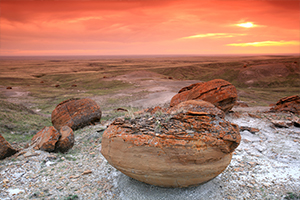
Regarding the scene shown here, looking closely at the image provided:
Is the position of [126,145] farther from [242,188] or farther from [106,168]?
[242,188]

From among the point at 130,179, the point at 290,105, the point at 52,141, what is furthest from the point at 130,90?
the point at 130,179

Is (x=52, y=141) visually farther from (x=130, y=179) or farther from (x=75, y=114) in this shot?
(x=130, y=179)

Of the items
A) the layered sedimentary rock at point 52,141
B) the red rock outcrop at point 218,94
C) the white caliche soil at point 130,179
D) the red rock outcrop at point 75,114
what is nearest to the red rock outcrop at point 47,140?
the layered sedimentary rock at point 52,141

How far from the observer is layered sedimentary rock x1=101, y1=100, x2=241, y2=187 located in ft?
18.1

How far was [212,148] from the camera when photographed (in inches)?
221

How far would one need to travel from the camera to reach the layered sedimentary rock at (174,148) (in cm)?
551

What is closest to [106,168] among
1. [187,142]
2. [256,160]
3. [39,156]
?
[39,156]

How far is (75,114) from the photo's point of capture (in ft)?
45.0

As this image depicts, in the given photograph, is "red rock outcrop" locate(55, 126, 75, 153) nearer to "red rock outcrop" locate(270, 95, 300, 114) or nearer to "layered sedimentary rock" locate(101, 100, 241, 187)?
"layered sedimentary rock" locate(101, 100, 241, 187)

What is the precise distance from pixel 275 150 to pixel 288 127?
321 centimetres

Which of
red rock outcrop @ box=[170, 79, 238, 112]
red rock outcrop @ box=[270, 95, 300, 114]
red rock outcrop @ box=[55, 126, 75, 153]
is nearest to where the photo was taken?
red rock outcrop @ box=[55, 126, 75, 153]

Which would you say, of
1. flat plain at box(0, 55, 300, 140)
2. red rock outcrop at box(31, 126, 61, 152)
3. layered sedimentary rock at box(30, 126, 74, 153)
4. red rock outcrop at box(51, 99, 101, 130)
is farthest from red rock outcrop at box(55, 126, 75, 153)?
flat plain at box(0, 55, 300, 140)

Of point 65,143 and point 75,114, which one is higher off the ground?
point 75,114

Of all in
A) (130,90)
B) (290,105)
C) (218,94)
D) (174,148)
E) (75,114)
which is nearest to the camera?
(174,148)
